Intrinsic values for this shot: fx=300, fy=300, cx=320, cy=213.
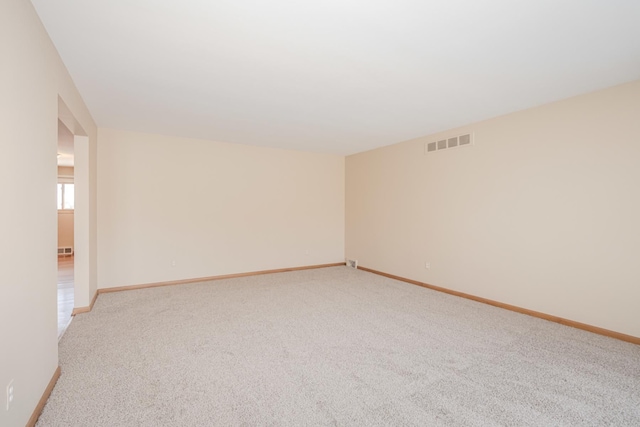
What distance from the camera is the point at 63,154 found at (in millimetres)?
6875

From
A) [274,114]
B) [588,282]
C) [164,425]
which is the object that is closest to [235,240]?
[274,114]

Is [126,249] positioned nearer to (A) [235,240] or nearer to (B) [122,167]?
(B) [122,167]

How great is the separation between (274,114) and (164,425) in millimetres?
3193

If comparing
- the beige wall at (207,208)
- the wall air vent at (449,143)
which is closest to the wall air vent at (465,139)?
the wall air vent at (449,143)

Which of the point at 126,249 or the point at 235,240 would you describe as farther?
the point at 235,240

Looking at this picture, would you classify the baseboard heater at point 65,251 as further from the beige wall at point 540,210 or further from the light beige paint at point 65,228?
the beige wall at point 540,210

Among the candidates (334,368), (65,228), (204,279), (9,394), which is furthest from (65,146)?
(334,368)

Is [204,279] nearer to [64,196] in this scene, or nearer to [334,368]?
[334,368]

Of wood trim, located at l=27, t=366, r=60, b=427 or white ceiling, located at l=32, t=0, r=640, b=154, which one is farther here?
white ceiling, located at l=32, t=0, r=640, b=154

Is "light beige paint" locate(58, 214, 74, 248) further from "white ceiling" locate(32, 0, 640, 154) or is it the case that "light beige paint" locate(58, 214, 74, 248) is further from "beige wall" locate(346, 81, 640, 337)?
"beige wall" locate(346, 81, 640, 337)

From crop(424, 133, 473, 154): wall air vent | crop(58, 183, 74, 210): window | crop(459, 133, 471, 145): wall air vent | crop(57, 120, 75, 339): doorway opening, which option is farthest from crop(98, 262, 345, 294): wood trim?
crop(58, 183, 74, 210): window

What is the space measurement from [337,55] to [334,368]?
2.42m

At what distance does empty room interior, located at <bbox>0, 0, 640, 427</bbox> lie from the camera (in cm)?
180

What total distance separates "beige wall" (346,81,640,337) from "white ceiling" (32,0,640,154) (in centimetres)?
35
